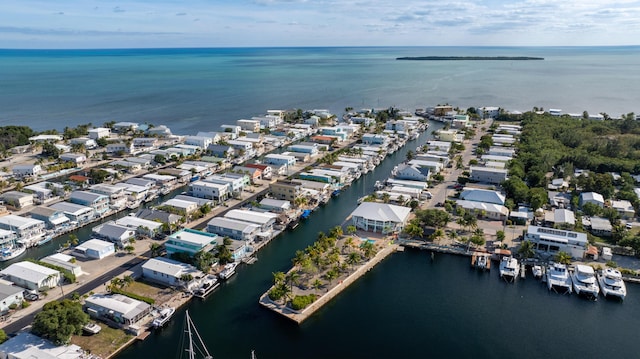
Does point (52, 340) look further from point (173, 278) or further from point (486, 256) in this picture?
point (486, 256)

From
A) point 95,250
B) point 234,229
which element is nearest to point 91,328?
point 95,250

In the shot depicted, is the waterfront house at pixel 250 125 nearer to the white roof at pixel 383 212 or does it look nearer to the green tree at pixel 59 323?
the white roof at pixel 383 212

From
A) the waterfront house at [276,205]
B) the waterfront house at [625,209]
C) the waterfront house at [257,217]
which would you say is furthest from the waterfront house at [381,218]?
the waterfront house at [625,209]

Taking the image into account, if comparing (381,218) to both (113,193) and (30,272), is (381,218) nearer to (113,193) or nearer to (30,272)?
(30,272)

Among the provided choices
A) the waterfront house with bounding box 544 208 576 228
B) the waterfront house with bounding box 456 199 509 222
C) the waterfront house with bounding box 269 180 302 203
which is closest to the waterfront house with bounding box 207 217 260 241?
the waterfront house with bounding box 269 180 302 203

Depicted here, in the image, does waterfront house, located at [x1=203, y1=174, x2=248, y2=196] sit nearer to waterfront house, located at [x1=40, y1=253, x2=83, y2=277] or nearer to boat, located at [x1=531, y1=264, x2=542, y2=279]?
waterfront house, located at [x1=40, y1=253, x2=83, y2=277]
